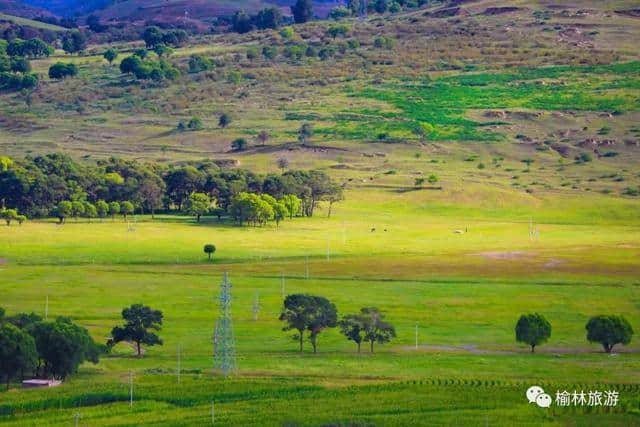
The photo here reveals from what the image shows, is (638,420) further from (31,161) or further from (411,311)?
(31,161)

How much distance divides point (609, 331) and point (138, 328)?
24.9 metres

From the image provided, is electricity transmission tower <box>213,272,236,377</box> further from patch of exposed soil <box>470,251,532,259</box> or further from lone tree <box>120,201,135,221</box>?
lone tree <box>120,201,135,221</box>

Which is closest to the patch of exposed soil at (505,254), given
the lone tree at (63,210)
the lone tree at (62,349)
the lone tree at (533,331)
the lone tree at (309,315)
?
the lone tree at (309,315)

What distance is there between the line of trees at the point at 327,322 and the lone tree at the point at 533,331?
683 centimetres

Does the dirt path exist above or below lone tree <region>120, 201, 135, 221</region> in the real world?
below

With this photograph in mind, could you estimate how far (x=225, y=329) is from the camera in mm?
70750

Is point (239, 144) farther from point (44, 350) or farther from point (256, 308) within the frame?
point (44, 350)

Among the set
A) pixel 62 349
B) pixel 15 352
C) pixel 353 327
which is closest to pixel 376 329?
pixel 353 327

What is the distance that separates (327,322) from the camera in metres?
80.9

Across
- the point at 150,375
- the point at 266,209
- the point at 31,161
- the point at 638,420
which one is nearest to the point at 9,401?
the point at 150,375

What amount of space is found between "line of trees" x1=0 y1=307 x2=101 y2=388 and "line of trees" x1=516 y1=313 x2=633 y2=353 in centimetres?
2253

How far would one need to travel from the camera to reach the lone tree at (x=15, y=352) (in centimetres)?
6994

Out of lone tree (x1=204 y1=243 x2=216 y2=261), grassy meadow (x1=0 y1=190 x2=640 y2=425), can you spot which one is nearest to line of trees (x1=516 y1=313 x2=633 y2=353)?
grassy meadow (x1=0 y1=190 x2=640 y2=425)

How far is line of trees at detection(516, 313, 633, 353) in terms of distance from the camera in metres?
77.5
